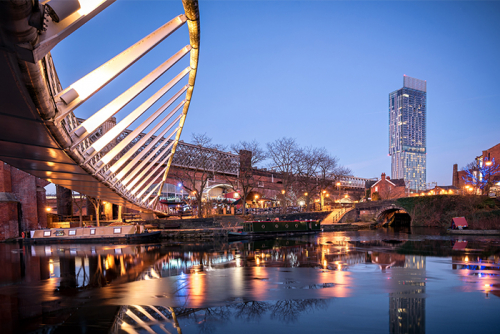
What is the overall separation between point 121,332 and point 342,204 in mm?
56323

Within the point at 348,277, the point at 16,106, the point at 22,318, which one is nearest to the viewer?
the point at 16,106

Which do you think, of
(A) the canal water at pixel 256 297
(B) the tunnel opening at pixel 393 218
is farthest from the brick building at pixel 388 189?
(A) the canal water at pixel 256 297

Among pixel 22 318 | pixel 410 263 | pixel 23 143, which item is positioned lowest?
pixel 410 263

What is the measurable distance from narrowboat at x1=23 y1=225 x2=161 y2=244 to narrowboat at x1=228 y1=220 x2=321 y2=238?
25.4ft

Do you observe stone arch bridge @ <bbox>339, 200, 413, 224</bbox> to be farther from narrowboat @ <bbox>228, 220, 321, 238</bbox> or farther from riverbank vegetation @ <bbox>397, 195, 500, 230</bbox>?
narrowboat @ <bbox>228, 220, 321, 238</bbox>

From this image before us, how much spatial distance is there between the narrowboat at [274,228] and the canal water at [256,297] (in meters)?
15.8

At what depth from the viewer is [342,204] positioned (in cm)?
5972

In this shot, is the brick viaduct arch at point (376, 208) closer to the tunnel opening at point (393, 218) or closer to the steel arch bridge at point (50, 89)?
the tunnel opening at point (393, 218)

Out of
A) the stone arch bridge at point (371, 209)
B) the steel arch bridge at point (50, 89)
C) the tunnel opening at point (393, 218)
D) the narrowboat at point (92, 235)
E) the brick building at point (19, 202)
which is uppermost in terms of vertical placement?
the steel arch bridge at point (50, 89)

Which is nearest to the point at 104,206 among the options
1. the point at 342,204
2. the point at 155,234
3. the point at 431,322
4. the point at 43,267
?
the point at 155,234

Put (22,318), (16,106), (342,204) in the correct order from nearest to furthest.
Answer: (16,106) → (22,318) → (342,204)

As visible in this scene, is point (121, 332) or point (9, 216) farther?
point (9, 216)

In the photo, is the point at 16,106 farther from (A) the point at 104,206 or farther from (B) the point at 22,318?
(A) the point at 104,206

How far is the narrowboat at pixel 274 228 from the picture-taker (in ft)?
104
